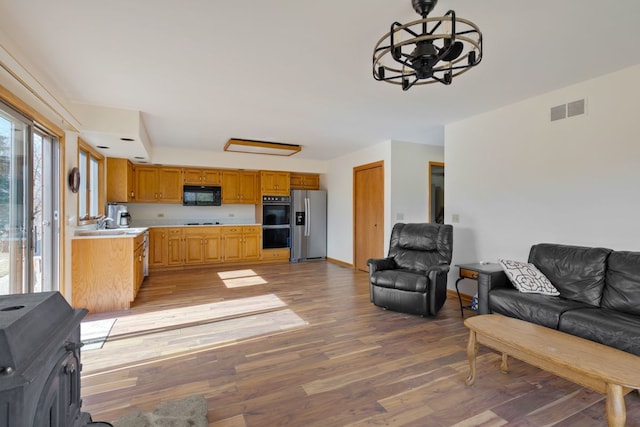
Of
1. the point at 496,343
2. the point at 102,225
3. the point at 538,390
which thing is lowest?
the point at 538,390

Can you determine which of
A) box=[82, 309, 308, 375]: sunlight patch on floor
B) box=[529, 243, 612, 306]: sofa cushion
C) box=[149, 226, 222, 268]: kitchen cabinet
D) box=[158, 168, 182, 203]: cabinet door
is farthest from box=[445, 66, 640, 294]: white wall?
box=[158, 168, 182, 203]: cabinet door

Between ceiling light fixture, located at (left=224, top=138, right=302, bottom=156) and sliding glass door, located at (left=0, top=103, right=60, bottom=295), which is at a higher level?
ceiling light fixture, located at (left=224, top=138, right=302, bottom=156)

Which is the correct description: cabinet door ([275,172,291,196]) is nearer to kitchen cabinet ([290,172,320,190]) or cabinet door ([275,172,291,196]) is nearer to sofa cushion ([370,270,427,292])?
kitchen cabinet ([290,172,320,190])

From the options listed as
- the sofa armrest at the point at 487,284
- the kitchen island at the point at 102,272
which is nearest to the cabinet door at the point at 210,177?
the kitchen island at the point at 102,272

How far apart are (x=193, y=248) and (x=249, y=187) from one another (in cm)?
179

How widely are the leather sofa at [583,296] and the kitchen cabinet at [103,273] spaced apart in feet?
13.1

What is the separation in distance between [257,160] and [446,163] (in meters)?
3.92

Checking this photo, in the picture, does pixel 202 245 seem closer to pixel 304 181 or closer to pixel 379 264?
pixel 304 181

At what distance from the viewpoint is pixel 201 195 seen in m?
6.30

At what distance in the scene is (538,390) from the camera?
1.98 meters

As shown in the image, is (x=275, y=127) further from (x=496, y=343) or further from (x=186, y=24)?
(x=496, y=343)

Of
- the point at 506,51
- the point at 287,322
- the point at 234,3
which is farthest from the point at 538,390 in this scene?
the point at 234,3

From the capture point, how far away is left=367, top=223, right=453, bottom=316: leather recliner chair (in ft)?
10.6

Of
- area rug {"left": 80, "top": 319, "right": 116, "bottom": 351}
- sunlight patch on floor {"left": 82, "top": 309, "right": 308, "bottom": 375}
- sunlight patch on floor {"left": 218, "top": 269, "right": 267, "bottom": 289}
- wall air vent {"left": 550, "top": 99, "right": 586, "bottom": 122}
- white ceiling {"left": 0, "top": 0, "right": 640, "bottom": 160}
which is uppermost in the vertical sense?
white ceiling {"left": 0, "top": 0, "right": 640, "bottom": 160}
